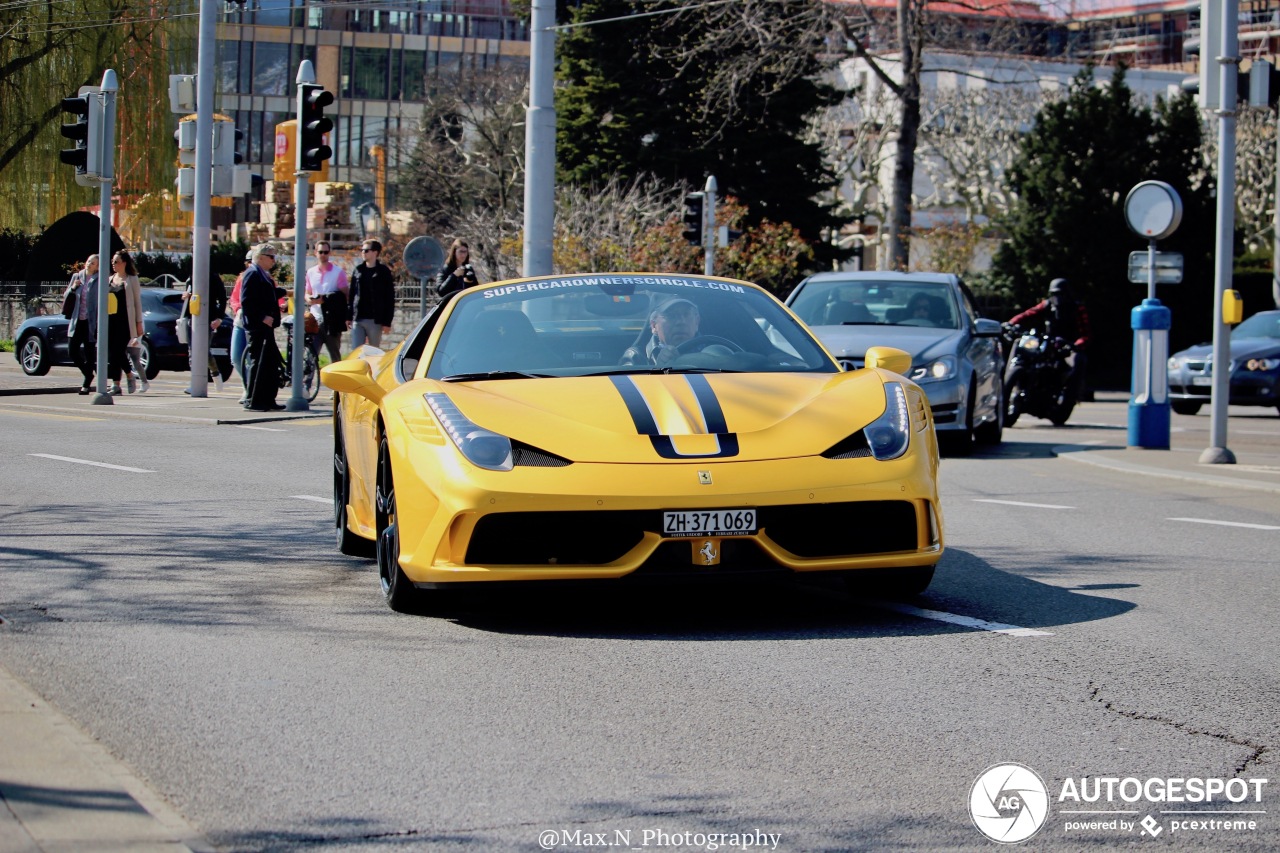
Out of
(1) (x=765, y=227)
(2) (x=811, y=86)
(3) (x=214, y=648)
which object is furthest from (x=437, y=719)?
(2) (x=811, y=86)

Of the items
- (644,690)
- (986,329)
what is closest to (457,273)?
(986,329)

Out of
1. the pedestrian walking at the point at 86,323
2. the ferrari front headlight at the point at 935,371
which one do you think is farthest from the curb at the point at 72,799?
the pedestrian walking at the point at 86,323

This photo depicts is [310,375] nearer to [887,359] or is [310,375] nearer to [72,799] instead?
[887,359]

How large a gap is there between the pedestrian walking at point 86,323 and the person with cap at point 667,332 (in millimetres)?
17724

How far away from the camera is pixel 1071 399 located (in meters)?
22.1

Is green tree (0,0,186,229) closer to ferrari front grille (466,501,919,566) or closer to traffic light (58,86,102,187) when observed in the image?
traffic light (58,86,102,187)

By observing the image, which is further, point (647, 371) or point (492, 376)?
point (647, 371)

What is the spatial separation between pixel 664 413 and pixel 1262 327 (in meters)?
22.6

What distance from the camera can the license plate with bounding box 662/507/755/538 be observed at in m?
6.80

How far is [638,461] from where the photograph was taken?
6.84 meters

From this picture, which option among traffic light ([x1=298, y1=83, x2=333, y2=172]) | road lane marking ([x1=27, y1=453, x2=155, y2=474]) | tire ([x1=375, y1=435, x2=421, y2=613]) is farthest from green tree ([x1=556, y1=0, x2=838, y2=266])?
tire ([x1=375, y1=435, x2=421, y2=613])

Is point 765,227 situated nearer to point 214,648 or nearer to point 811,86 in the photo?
point 811,86

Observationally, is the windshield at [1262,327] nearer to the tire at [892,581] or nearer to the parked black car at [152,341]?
the parked black car at [152,341]

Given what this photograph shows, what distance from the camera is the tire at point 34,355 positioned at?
31.0m
